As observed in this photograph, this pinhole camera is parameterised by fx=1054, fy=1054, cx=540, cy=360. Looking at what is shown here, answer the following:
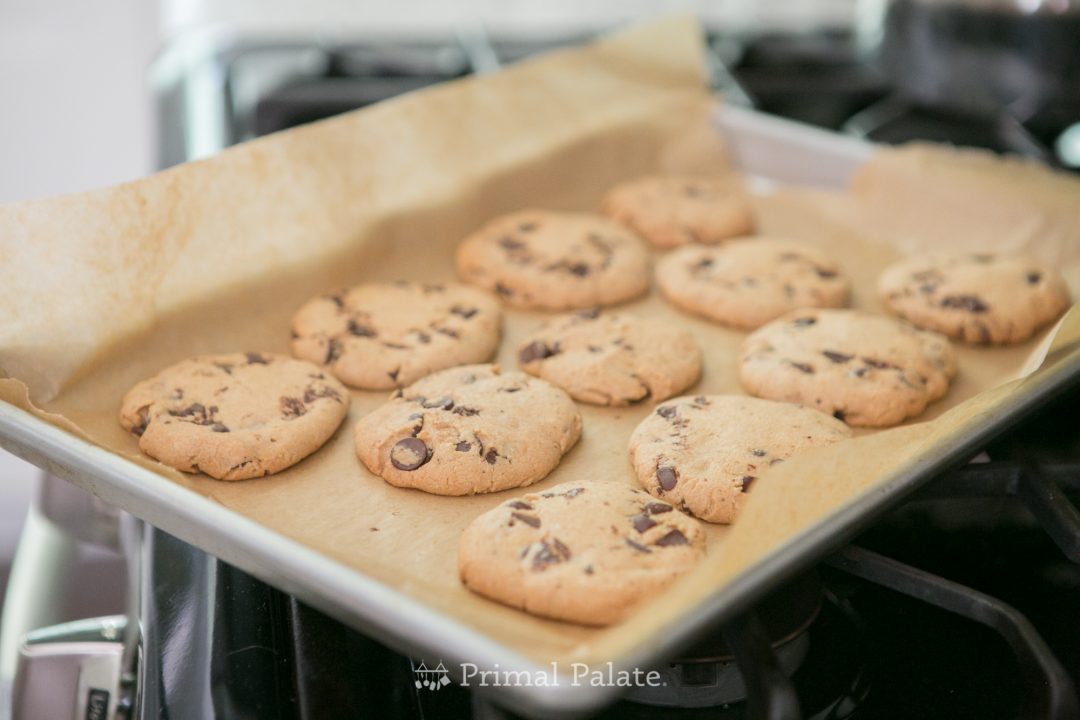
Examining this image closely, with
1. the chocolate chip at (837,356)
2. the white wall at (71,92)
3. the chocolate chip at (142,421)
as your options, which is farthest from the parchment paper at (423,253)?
the white wall at (71,92)

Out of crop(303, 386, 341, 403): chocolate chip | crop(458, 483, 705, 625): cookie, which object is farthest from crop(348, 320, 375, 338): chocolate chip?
crop(458, 483, 705, 625): cookie

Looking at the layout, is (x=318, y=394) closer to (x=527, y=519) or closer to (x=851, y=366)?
(x=527, y=519)

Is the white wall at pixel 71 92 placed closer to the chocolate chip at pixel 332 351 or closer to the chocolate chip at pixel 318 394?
the chocolate chip at pixel 332 351

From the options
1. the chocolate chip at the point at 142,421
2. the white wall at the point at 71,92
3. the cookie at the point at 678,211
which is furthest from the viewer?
the white wall at the point at 71,92

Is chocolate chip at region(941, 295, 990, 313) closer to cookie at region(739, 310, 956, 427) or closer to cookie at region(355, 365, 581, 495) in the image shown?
cookie at region(739, 310, 956, 427)

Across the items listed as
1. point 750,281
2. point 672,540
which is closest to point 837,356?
point 750,281

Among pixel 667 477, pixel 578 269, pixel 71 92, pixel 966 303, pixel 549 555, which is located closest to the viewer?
pixel 549 555

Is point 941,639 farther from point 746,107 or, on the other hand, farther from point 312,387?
point 746,107

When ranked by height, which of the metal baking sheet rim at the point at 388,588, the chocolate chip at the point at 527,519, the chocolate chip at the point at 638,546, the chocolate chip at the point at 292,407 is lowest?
the chocolate chip at the point at 292,407
